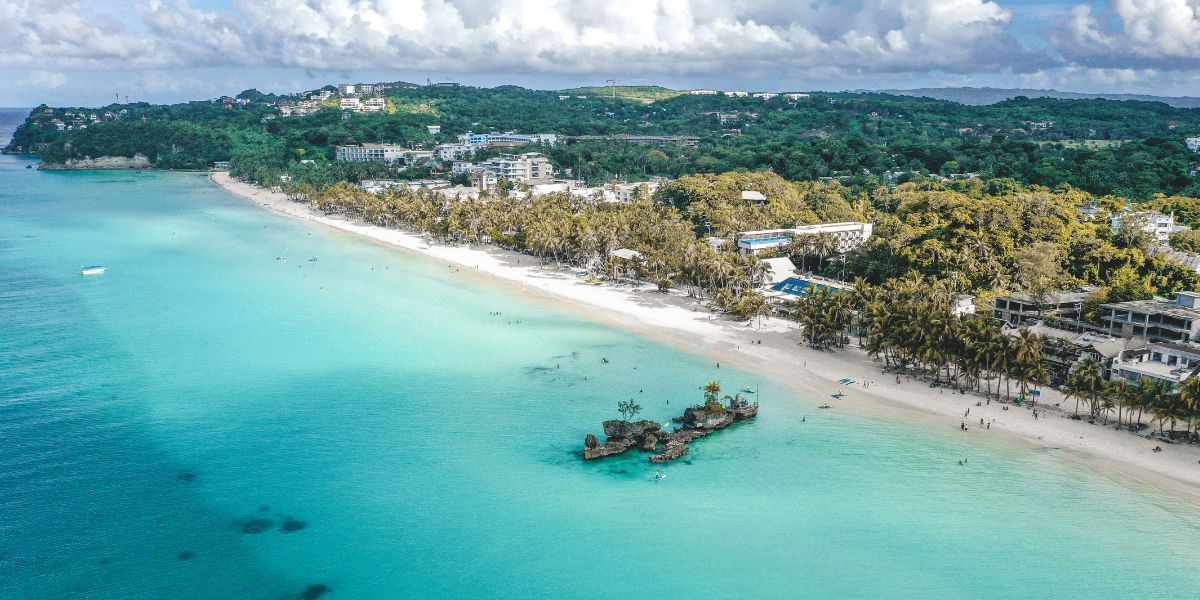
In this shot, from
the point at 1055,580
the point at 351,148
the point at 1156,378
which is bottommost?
the point at 1055,580

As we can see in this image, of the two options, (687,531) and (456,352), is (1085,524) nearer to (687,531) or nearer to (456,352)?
(687,531)

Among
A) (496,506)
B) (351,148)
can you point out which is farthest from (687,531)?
(351,148)

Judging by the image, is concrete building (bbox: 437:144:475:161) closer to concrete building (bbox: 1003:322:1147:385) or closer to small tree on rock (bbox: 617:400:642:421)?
small tree on rock (bbox: 617:400:642:421)

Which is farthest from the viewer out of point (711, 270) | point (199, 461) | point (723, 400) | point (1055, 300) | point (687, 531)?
point (711, 270)

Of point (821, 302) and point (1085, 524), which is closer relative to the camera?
point (1085, 524)

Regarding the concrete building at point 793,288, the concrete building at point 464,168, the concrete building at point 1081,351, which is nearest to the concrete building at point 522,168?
the concrete building at point 464,168

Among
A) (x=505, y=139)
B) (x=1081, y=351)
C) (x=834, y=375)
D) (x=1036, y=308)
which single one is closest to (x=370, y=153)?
(x=505, y=139)
